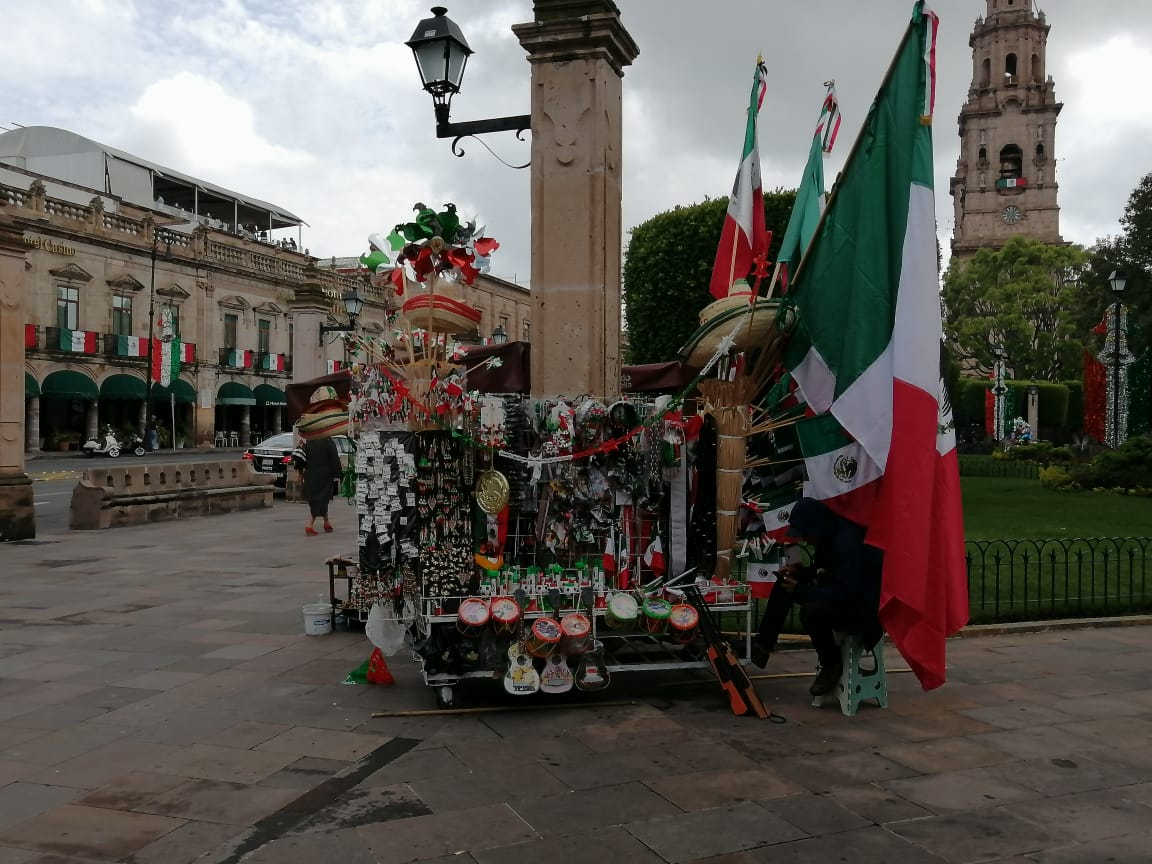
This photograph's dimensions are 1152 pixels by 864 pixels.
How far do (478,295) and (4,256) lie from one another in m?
37.8

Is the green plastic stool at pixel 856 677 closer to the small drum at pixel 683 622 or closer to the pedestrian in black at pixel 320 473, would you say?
the small drum at pixel 683 622

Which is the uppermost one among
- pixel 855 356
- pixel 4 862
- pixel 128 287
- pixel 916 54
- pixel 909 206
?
pixel 128 287

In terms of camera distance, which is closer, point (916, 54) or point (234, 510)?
point (916, 54)

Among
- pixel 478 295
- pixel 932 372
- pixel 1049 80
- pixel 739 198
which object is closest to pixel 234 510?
pixel 739 198

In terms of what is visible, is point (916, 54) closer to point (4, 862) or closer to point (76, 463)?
point (4, 862)

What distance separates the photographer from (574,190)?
657cm

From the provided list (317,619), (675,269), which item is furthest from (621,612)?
(675,269)

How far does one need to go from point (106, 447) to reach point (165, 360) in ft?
16.8

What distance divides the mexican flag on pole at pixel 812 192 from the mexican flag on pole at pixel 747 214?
265 millimetres

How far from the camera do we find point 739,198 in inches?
265

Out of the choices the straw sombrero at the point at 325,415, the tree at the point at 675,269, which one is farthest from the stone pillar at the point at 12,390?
the tree at the point at 675,269

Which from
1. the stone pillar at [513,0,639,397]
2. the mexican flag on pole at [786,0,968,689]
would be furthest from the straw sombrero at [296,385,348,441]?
the mexican flag on pole at [786,0,968,689]

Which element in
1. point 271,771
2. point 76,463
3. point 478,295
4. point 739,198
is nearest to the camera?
point 271,771

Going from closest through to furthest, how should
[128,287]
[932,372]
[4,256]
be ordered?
[932,372]
[4,256]
[128,287]
